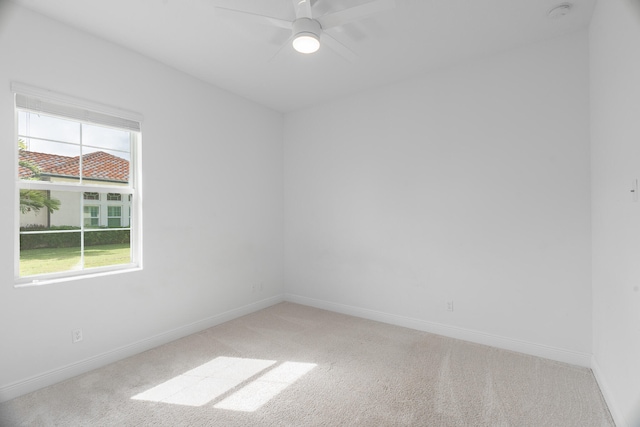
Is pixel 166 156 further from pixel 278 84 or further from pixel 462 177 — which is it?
pixel 462 177

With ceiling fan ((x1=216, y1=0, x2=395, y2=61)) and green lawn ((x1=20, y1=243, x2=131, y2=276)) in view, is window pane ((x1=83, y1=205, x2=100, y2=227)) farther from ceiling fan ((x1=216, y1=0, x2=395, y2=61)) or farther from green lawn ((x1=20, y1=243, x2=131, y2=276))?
ceiling fan ((x1=216, y1=0, x2=395, y2=61))

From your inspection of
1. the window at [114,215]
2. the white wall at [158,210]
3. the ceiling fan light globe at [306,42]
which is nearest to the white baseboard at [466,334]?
the white wall at [158,210]

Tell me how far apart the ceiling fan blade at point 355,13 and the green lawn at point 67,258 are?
2618 mm

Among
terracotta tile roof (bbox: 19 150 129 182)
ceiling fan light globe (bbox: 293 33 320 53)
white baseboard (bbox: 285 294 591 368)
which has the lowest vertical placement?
white baseboard (bbox: 285 294 591 368)

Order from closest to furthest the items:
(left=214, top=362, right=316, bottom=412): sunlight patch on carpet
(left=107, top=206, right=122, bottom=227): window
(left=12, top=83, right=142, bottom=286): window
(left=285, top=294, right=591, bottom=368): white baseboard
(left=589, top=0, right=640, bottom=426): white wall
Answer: (left=589, top=0, right=640, bottom=426): white wall
(left=214, top=362, right=316, bottom=412): sunlight patch on carpet
(left=12, top=83, right=142, bottom=286): window
(left=285, top=294, right=591, bottom=368): white baseboard
(left=107, top=206, right=122, bottom=227): window

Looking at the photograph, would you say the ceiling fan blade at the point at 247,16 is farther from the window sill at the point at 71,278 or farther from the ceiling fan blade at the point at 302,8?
the window sill at the point at 71,278

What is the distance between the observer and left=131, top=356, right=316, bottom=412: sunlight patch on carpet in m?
2.12

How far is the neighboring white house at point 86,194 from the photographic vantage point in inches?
94.6

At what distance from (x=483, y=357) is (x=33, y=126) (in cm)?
417

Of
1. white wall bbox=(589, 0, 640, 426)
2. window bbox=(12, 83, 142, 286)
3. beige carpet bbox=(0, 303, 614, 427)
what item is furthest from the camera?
window bbox=(12, 83, 142, 286)

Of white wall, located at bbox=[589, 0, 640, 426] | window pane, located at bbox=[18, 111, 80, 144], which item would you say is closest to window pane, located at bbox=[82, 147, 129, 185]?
window pane, located at bbox=[18, 111, 80, 144]

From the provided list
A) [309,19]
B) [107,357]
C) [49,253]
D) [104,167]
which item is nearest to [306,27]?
[309,19]

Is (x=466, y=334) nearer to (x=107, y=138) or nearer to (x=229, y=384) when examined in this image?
(x=229, y=384)

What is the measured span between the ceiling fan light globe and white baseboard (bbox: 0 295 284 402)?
2.92 meters
